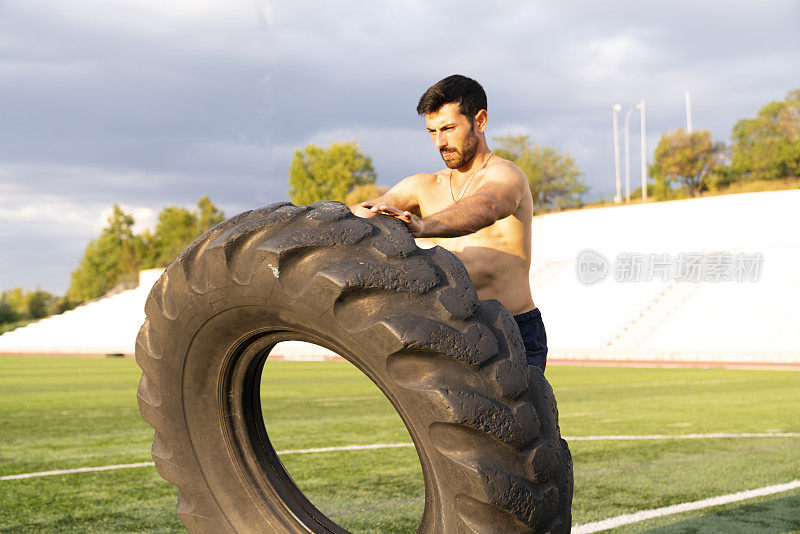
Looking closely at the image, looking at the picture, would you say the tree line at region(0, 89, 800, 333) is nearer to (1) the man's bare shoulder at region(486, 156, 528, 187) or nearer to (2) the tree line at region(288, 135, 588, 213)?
(2) the tree line at region(288, 135, 588, 213)

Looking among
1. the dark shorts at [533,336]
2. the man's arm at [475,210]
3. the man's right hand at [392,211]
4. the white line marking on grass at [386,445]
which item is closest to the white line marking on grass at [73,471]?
the white line marking on grass at [386,445]

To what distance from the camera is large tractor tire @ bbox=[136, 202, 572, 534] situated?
6.55 feet

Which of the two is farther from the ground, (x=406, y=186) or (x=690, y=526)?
(x=406, y=186)

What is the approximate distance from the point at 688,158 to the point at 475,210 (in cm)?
6292

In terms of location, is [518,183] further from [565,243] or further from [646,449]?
[565,243]

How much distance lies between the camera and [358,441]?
712 cm

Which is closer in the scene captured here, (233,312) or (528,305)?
(233,312)

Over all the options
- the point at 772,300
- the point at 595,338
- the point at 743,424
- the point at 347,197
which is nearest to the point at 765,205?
the point at 772,300

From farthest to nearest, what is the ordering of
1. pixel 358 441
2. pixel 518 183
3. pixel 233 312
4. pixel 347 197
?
pixel 347 197, pixel 358 441, pixel 518 183, pixel 233 312

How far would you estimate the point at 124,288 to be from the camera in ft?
164

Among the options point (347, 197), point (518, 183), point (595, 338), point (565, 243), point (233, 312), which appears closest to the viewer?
point (233, 312)

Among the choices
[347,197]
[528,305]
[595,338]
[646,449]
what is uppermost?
[347,197]

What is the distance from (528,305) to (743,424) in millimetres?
5856

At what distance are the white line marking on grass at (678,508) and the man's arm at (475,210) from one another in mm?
1875
